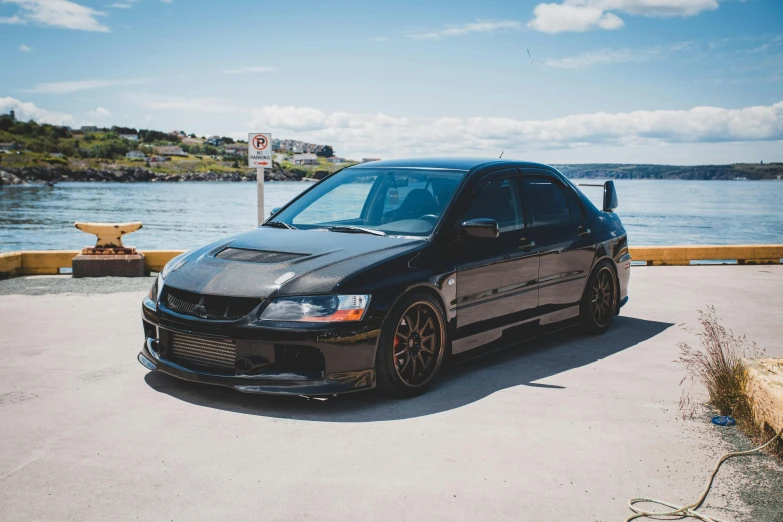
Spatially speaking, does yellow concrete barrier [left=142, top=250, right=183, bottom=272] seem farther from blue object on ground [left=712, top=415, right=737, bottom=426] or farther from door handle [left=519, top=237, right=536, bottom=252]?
blue object on ground [left=712, top=415, right=737, bottom=426]

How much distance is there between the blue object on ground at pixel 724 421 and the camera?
498cm

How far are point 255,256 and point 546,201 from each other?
2876mm

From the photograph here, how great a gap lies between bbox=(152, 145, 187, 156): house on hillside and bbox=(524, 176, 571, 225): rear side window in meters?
170

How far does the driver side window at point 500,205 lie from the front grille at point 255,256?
1.49 meters

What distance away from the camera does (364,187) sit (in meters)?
6.82

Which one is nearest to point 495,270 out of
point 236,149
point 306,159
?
point 306,159

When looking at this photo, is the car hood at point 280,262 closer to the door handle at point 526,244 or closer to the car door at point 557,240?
the door handle at point 526,244

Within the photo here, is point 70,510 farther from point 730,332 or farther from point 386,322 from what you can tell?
point 730,332

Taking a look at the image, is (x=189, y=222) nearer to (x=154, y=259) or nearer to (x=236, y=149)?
(x=154, y=259)

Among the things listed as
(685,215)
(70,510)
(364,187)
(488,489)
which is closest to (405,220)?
(364,187)

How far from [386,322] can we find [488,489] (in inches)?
61.2

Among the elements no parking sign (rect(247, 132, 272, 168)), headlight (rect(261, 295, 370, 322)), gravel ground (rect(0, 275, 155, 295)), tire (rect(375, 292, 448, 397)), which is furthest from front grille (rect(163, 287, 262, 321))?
no parking sign (rect(247, 132, 272, 168))

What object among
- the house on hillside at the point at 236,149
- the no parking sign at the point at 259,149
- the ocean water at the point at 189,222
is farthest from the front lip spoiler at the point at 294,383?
the house on hillside at the point at 236,149

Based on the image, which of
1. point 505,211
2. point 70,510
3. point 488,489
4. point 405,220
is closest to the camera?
point 70,510
